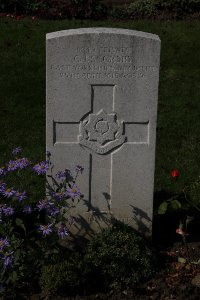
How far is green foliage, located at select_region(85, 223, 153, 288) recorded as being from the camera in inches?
195

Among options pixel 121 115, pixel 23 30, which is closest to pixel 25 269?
→ pixel 121 115

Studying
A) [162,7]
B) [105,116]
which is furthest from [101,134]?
[162,7]

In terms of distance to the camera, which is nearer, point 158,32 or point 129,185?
point 129,185

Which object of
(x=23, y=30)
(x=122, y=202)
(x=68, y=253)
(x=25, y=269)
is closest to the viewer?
(x=25, y=269)

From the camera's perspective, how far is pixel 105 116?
5.19 meters

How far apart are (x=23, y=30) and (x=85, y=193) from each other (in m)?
6.92

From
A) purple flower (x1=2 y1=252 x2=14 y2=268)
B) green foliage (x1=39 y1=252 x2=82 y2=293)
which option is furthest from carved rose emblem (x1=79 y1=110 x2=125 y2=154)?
purple flower (x1=2 y1=252 x2=14 y2=268)

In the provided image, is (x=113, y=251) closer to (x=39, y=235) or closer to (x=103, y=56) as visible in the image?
(x=39, y=235)

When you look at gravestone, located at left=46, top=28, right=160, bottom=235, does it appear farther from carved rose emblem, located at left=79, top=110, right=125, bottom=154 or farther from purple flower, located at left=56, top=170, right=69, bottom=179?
purple flower, located at left=56, top=170, right=69, bottom=179

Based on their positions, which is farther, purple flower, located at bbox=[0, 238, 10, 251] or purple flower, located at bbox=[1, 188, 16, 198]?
purple flower, located at bbox=[1, 188, 16, 198]

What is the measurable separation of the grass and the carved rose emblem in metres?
1.41

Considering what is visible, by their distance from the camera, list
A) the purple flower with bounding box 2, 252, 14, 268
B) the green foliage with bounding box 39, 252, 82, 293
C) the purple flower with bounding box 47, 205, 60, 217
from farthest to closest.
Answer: the purple flower with bounding box 47, 205, 60, 217, the green foliage with bounding box 39, 252, 82, 293, the purple flower with bounding box 2, 252, 14, 268

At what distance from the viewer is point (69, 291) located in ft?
16.1

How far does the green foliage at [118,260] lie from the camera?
4953 millimetres
